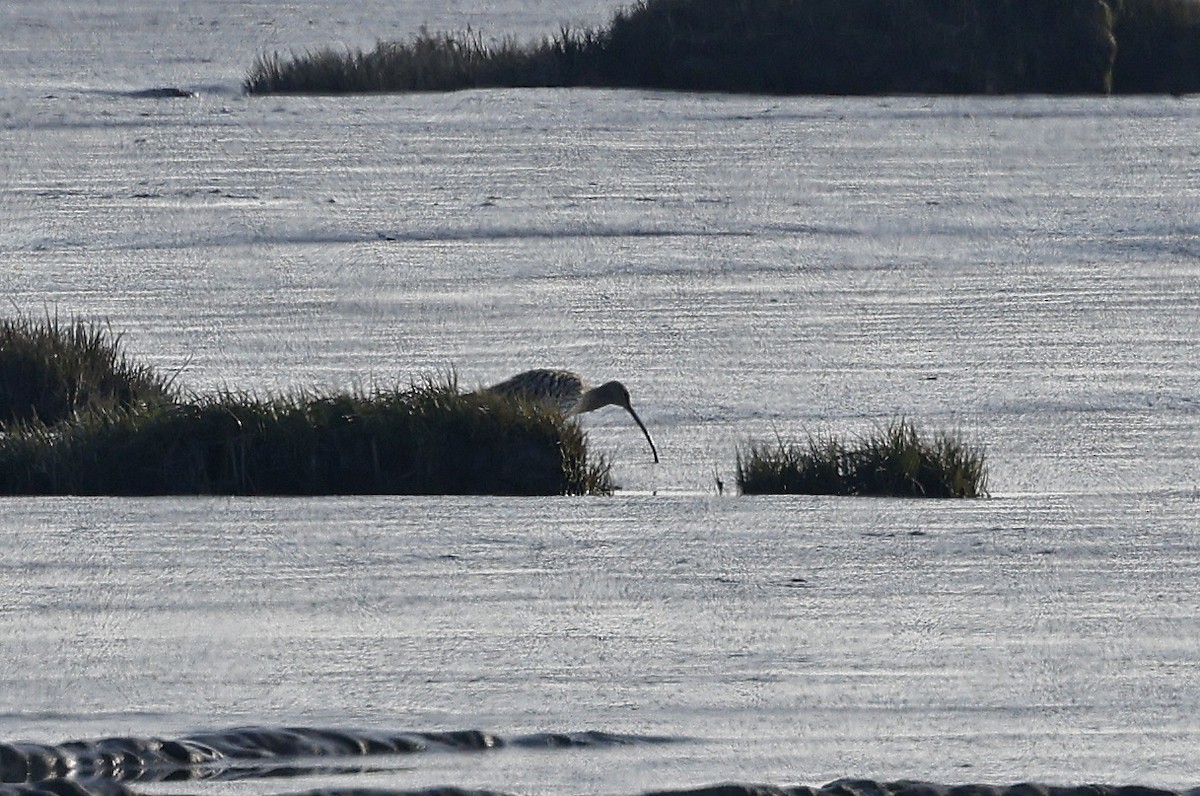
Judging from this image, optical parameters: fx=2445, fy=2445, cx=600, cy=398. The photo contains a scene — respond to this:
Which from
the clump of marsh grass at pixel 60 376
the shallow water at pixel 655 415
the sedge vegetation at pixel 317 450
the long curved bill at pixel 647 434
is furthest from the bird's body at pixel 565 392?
the clump of marsh grass at pixel 60 376

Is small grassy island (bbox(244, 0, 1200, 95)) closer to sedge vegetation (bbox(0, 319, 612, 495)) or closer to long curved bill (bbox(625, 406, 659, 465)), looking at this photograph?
long curved bill (bbox(625, 406, 659, 465))

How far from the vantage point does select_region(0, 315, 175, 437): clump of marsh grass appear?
8602mm

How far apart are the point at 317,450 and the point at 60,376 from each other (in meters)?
1.95

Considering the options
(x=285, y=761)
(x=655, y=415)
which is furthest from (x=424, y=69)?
(x=285, y=761)

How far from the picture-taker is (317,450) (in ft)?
23.5

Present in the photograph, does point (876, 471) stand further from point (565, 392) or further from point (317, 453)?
point (317, 453)

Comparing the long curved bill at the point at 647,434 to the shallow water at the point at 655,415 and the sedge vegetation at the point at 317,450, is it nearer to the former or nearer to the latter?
the shallow water at the point at 655,415

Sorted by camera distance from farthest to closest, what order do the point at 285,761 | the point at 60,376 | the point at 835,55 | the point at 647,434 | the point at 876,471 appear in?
the point at 835,55
the point at 60,376
the point at 647,434
the point at 876,471
the point at 285,761

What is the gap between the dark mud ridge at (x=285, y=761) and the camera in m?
3.73

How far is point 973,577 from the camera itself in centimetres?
545

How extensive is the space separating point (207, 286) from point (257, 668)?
304 inches

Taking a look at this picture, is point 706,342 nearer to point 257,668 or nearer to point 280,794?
point 257,668

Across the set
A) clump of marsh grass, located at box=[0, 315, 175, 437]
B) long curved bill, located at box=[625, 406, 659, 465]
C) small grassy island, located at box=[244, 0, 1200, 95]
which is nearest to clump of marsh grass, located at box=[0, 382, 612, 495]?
long curved bill, located at box=[625, 406, 659, 465]

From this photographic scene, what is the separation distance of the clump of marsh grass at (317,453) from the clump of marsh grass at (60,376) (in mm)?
1185
